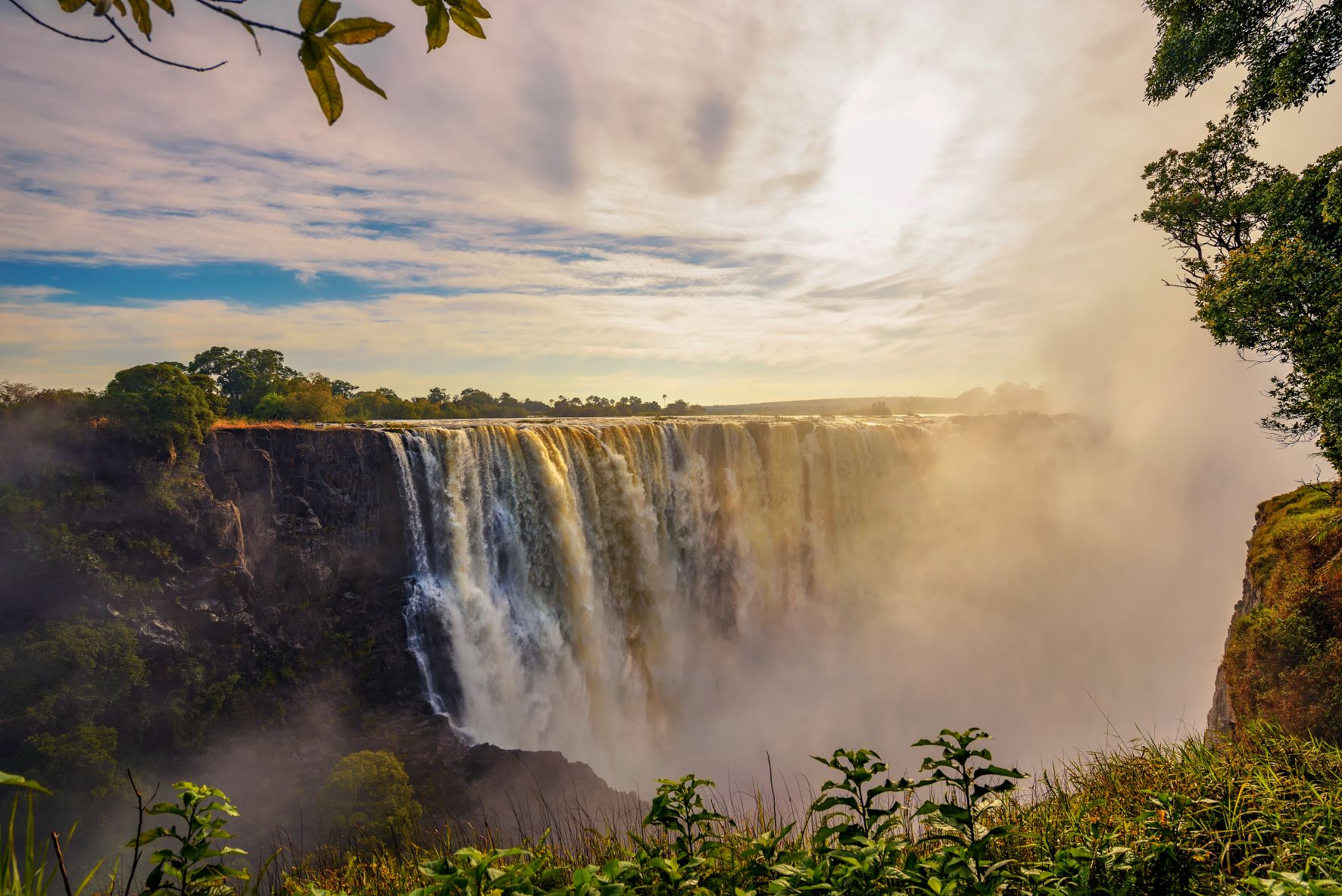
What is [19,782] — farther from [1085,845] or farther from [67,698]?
[67,698]

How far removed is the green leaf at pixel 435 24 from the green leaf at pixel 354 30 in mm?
169

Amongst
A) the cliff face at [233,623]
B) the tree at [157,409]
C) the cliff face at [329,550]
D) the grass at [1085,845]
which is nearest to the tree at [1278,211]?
the grass at [1085,845]

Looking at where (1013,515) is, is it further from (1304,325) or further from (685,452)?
(1304,325)

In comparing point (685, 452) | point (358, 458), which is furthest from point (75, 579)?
point (685, 452)

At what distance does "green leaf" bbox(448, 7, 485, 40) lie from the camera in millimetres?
1549

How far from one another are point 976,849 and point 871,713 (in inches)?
1011

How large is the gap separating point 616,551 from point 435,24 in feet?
68.7

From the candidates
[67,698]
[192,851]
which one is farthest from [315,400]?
[192,851]

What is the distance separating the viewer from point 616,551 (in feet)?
71.5

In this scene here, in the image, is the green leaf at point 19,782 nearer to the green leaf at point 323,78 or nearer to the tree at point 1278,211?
the green leaf at point 323,78

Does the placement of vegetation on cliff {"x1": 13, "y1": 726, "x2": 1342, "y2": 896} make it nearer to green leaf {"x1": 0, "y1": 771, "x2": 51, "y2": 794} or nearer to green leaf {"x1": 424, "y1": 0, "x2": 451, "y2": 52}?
green leaf {"x1": 0, "y1": 771, "x2": 51, "y2": 794}

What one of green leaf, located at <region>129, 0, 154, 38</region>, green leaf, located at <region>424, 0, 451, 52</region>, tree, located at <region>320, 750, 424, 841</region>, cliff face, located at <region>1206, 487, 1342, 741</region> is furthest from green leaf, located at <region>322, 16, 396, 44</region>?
tree, located at <region>320, 750, 424, 841</region>

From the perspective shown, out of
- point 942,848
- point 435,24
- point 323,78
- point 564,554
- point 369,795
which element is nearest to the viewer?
point 323,78

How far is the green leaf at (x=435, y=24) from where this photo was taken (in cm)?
154
